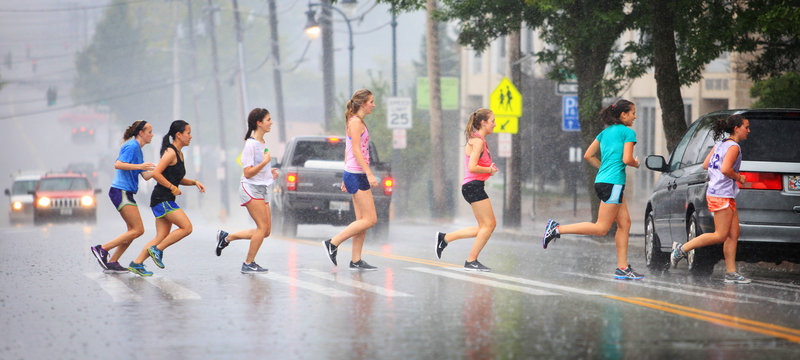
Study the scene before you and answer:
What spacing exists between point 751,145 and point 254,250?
5215 mm

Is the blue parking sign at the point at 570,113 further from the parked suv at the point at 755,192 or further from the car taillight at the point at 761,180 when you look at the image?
the car taillight at the point at 761,180

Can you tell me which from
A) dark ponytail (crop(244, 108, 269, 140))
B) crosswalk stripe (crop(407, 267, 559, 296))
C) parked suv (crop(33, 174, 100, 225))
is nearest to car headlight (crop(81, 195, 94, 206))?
parked suv (crop(33, 174, 100, 225))

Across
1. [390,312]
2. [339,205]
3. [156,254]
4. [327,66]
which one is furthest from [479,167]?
[327,66]

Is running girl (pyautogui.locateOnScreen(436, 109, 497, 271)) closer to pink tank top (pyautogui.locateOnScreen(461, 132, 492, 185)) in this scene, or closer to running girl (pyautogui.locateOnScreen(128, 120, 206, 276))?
pink tank top (pyautogui.locateOnScreen(461, 132, 492, 185))

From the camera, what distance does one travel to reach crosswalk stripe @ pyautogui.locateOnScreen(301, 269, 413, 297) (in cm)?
1050

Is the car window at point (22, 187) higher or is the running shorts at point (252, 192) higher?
the running shorts at point (252, 192)

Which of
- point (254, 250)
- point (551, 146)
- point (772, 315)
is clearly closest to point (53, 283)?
point (254, 250)

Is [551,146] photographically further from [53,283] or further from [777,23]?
[53,283]

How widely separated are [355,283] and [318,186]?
8985 mm

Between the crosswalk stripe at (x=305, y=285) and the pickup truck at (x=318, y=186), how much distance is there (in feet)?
25.1

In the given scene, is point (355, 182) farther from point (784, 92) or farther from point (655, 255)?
point (784, 92)

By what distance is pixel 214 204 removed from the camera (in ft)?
220

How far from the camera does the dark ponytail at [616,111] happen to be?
38.1 ft

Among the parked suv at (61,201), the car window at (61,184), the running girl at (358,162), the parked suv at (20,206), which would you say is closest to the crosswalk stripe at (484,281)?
the running girl at (358,162)
